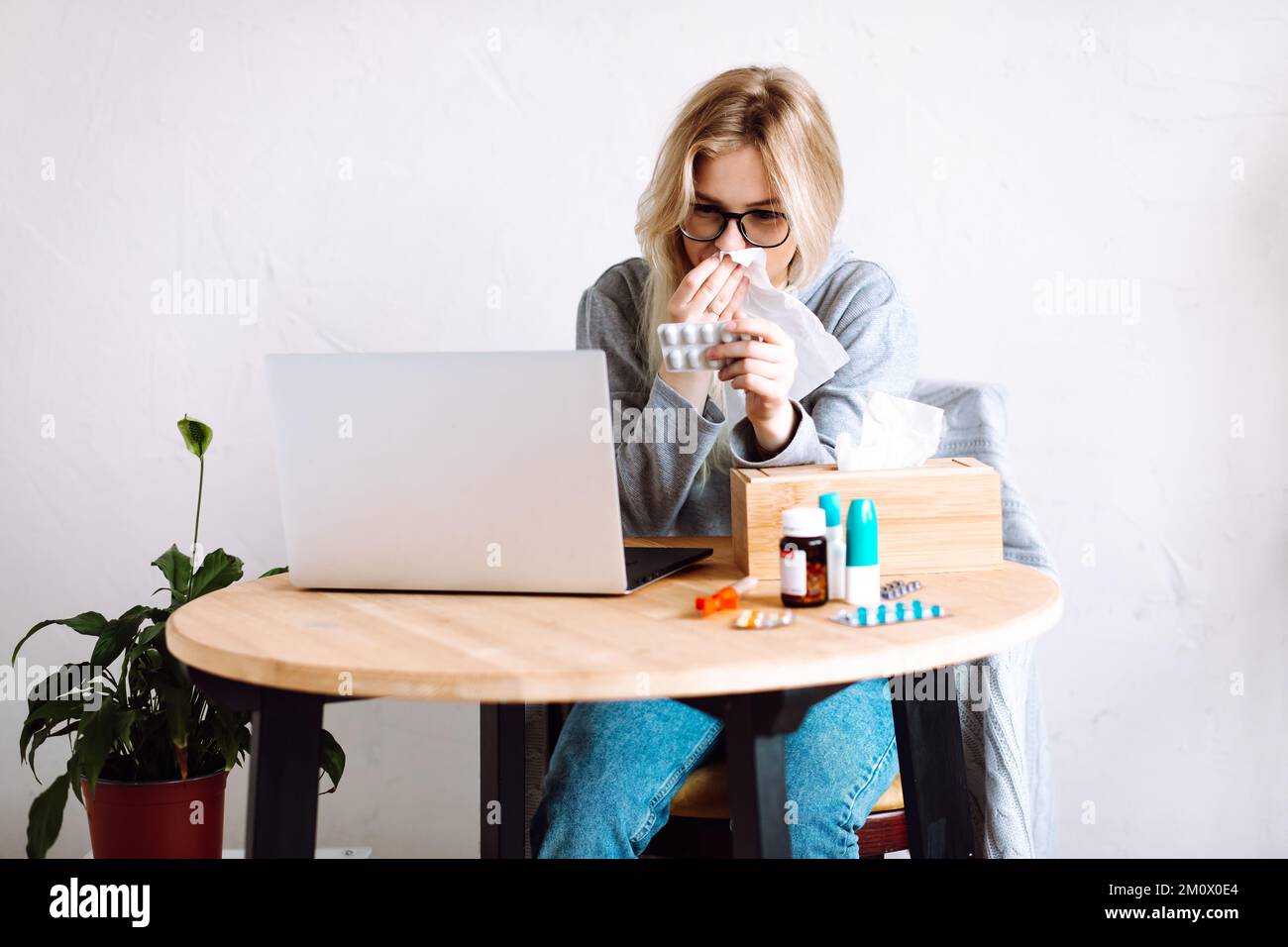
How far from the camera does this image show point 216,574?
1803 millimetres

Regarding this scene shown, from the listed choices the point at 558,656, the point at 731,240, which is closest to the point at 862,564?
the point at 558,656

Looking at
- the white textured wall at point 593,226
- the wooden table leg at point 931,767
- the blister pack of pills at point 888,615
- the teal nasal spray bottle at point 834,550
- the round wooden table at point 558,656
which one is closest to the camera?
the round wooden table at point 558,656

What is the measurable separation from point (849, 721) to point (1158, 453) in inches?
45.4

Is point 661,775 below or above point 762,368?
below

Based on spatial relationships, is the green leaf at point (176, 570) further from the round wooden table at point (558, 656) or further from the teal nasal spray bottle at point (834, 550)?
the teal nasal spray bottle at point (834, 550)

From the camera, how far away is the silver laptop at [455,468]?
1076 millimetres

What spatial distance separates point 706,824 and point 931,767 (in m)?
0.29

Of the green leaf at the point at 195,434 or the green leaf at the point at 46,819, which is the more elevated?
the green leaf at the point at 195,434

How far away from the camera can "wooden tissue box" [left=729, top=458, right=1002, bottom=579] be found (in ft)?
4.03

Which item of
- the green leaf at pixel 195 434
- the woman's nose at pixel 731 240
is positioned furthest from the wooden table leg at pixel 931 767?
the green leaf at pixel 195 434

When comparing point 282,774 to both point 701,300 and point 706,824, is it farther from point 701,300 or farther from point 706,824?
point 701,300

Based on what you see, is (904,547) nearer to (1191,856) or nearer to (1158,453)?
(1158,453)

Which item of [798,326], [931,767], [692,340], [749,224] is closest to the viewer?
[692,340]

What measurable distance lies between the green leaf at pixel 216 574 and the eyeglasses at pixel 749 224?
0.86 meters
